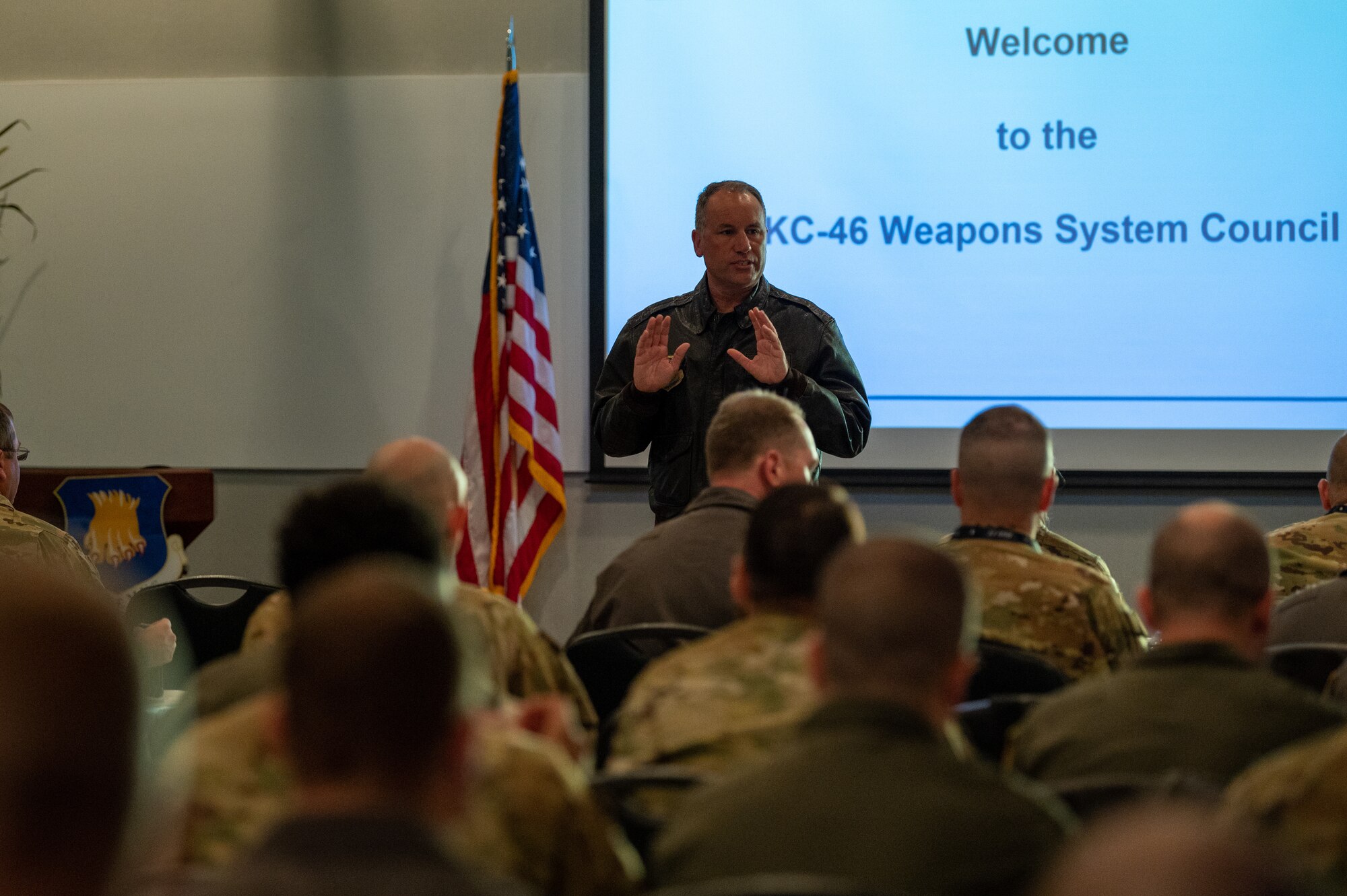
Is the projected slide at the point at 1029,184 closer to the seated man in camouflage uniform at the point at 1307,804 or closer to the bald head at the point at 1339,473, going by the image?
the bald head at the point at 1339,473

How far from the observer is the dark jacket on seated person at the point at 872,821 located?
143 centimetres

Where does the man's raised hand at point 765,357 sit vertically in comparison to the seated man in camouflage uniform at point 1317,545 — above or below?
above

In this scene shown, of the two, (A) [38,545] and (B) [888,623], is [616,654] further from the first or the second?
(A) [38,545]

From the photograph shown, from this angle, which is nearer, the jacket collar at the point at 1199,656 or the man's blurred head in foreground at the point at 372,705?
the man's blurred head in foreground at the point at 372,705

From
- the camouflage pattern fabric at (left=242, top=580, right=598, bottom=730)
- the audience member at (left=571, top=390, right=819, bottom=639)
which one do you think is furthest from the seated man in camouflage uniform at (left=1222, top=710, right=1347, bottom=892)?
the audience member at (left=571, top=390, right=819, bottom=639)

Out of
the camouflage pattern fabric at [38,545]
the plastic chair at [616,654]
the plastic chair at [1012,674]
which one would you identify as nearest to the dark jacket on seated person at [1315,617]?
the plastic chair at [1012,674]

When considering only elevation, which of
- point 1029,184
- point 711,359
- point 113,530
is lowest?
point 113,530

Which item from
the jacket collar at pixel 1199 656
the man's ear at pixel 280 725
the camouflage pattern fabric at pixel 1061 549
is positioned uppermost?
the man's ear at pixel 280 725

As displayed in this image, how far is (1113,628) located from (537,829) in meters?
1.56

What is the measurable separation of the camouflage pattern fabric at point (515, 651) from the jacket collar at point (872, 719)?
963 mm

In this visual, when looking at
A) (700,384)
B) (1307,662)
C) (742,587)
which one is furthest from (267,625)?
(700,384)

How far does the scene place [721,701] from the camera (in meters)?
1.98

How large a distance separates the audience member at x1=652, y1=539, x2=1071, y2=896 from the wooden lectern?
4104 mm

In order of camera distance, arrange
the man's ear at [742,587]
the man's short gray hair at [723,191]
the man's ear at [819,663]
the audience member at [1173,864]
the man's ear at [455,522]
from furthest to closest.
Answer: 1. the man's short gray hair at [723,191]
2. the man's ear at [455,522]
3. the man's ear at [742,587]
4. the man's ear at [819,663]
5. the audience member at [1173,864]
